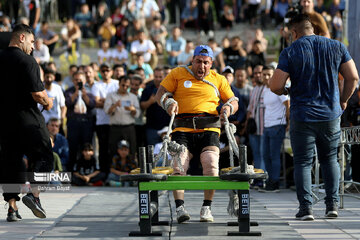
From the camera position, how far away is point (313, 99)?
292 inches

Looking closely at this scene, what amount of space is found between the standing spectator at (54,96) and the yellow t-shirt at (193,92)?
5742 mm

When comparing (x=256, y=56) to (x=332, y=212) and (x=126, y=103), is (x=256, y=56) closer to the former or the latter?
(x=126, y=103)

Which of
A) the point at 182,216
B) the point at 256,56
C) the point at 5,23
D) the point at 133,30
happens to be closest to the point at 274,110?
the point at 256,56

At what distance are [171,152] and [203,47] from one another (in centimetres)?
117

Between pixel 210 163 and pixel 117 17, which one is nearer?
pixel 210 163

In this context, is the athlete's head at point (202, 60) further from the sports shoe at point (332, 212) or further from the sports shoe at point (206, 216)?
the sports shoe at point (332, 212)

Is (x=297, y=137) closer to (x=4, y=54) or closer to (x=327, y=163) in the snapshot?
(x=327, y=163)

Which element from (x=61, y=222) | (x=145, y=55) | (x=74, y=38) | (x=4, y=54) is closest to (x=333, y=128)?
(x=61, y=222)

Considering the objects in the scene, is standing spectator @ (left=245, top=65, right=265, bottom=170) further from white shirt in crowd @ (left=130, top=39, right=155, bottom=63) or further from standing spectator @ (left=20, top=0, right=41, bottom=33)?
standing spectator @ (left=20, top=0, right=41, bottom=33)

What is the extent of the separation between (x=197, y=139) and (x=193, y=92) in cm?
51

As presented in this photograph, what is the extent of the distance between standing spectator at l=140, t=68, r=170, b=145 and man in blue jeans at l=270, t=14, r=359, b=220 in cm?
586

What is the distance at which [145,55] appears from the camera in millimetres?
17719

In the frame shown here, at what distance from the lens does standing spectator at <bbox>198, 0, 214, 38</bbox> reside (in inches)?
852

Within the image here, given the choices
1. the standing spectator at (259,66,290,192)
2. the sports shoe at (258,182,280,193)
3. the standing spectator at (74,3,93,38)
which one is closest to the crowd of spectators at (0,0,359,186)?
the standing spectator at (74,3,93,38)
